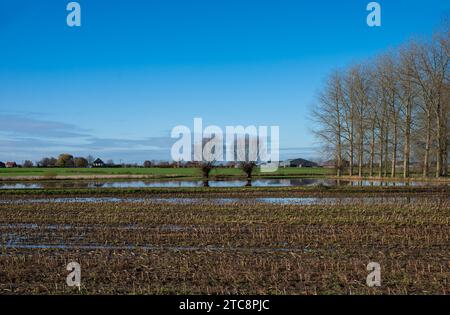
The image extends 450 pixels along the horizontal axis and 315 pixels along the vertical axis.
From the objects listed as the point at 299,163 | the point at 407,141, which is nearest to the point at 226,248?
the point at 407,141

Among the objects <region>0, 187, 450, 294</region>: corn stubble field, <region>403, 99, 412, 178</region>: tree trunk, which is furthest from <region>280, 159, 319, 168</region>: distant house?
<region>0, 187, 450, 294</region>: corn stubble field

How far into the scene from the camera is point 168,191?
115ft

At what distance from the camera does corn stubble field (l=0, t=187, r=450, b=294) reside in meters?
9.10

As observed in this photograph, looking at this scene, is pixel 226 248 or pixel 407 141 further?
pixel 407 141

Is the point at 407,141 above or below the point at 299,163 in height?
above

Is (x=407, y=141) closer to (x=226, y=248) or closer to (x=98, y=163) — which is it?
(x=226, y=248)

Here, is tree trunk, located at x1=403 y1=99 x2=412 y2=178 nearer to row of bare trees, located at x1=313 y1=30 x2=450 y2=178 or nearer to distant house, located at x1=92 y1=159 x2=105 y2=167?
row of bare trees, located at x1=313 y1=30 x2=450 y2=178

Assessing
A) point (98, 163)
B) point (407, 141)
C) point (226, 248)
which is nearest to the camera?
point (226, 248)

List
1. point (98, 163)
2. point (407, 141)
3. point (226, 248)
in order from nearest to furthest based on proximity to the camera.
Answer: point (226, 248) < point (407, 141) < point (98, 163)

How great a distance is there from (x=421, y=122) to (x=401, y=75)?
21.1 ft

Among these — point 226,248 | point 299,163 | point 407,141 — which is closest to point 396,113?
point 407,141

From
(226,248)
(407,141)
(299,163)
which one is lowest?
(226,248)

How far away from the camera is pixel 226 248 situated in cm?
1302

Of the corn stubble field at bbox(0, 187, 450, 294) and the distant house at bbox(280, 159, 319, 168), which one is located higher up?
the distant house at bbox(280, 159, 319, 168)
